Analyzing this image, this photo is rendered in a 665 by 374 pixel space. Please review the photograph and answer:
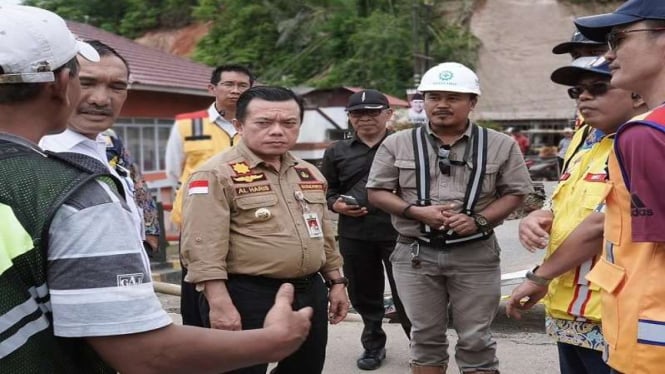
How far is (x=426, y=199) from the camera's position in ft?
11.6

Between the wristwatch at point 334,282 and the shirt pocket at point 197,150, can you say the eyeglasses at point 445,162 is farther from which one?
the shirt pocket at point 197,150

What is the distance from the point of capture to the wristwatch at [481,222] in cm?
347

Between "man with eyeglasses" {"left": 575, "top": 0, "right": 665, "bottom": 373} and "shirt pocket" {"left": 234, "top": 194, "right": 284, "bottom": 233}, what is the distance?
1442 millimetres

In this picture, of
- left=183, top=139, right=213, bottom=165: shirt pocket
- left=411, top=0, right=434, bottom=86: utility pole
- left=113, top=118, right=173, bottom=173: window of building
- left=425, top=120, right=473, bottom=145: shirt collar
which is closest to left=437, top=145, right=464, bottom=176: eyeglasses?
left=425, top=120, right=473, bottom=145: shirt collar

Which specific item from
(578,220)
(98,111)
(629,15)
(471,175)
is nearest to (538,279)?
(578,220)

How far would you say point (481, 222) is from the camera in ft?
11.4

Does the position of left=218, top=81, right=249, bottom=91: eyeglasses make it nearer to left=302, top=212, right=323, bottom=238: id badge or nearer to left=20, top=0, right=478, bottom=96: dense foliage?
left=302, top=212, right=323, bottom=238: id badge

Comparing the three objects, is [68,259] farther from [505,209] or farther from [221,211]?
[505,209]

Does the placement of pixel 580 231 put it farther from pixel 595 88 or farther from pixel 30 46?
pixel 30 46

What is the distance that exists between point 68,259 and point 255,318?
169cm

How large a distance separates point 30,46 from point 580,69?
212cm

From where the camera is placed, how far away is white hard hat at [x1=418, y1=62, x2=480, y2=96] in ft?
11.7

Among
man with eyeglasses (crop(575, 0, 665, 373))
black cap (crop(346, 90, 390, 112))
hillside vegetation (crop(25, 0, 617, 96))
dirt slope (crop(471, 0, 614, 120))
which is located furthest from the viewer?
dirt slope (crop(471, 0, 614, 120))

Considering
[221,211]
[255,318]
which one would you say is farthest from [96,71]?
[255,318]
